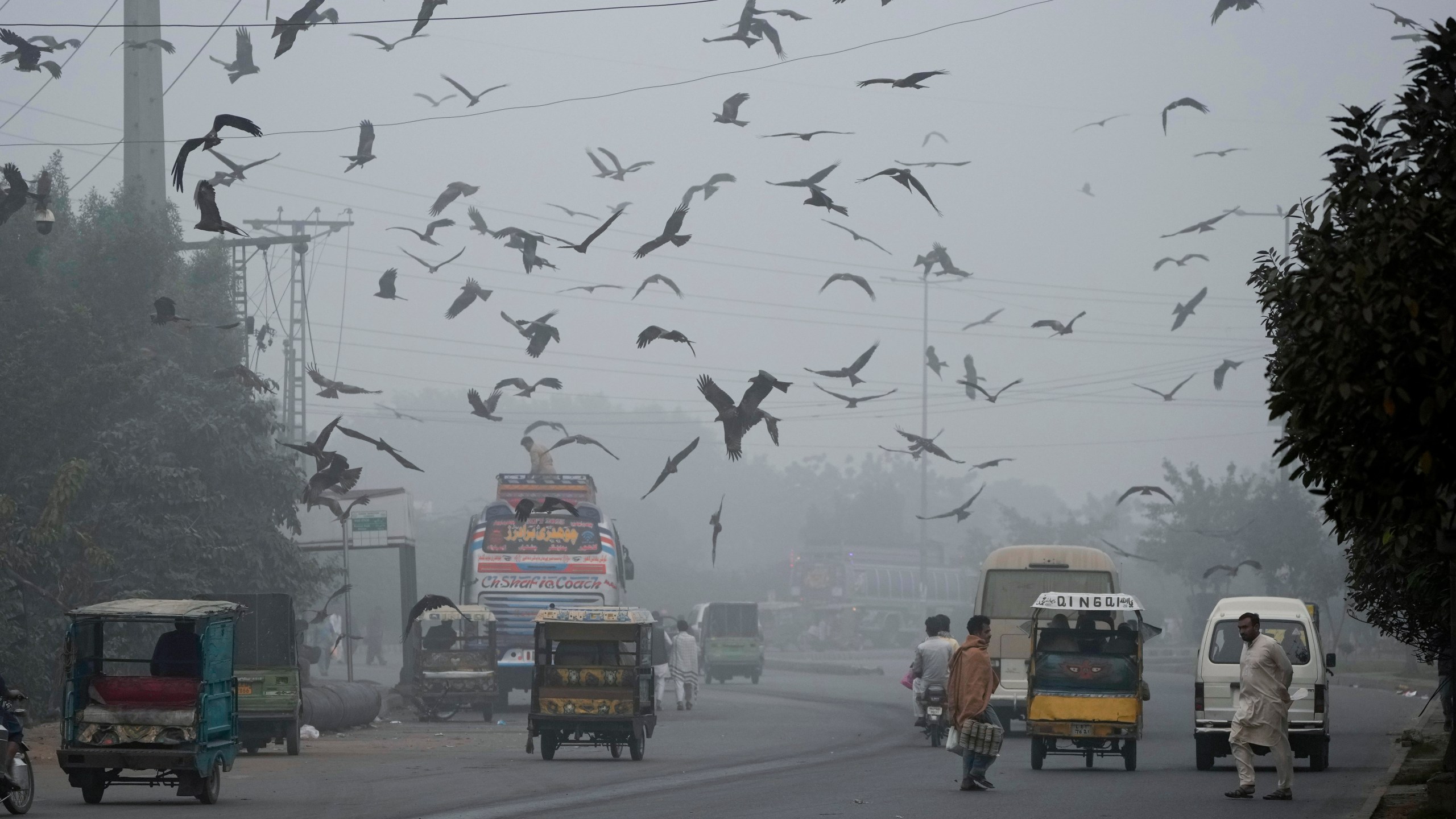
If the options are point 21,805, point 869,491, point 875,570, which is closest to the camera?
point 21,805

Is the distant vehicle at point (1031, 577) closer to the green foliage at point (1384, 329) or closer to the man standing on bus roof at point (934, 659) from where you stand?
the man standing on bus roof at point (934, 659)

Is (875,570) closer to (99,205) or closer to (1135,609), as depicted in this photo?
(99,205)

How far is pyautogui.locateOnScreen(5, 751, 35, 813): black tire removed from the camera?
43.3ft

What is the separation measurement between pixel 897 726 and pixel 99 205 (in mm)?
20038

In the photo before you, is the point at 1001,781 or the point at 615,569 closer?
the point at 1001,781

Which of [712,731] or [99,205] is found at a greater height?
[99,205]

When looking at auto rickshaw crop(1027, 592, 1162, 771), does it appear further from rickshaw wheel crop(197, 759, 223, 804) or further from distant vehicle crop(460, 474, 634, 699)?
distant vehicle crop(460, 474, 634, 699)

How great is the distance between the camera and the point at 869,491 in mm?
120062

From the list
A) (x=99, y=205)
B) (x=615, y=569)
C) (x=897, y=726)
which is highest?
(x=99, y=205)

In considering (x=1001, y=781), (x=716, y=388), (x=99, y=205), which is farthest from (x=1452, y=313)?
(x=99, y=205)

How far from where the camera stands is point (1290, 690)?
56.3 feet

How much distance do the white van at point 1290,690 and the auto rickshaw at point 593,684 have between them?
650 centimetres

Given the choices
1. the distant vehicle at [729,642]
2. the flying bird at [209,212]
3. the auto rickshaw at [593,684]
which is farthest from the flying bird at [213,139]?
the distant vehicle at [729,642]

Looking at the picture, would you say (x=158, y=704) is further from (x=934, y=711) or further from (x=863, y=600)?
(x=863, y=600)
